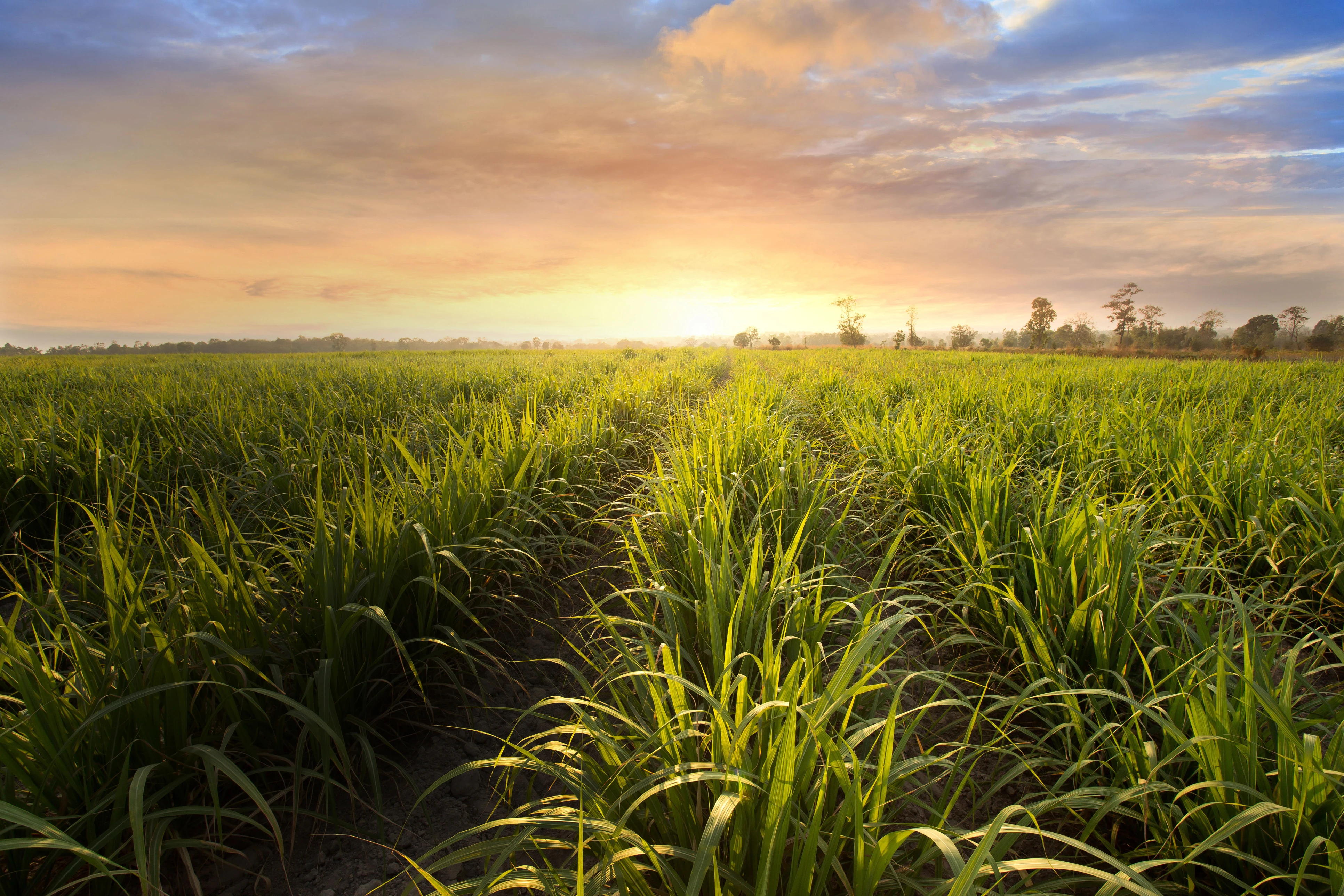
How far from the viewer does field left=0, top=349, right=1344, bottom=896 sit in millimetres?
1058

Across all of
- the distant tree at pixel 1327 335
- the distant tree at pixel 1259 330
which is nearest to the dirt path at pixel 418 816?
the distant tree at pixel 1327 335

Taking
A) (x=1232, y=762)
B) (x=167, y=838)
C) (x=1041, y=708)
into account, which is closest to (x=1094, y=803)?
(x=1232, y=762)

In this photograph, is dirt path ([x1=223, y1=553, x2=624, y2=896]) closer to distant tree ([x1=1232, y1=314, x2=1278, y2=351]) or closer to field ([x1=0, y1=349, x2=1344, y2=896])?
field ([x1=0, y1=349, x2=1344, y2=896])

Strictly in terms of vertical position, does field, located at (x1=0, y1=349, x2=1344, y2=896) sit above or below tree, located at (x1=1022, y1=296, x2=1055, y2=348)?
below

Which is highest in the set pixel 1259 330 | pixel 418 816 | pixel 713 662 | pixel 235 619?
pixel 1259 330

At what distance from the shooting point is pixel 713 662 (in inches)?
68.3

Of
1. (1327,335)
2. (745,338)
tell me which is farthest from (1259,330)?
(745,338)

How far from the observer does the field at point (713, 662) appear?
1.06m

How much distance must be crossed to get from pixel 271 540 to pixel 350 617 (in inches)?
60.9

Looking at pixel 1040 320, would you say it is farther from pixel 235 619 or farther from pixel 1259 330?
pixel 235 619

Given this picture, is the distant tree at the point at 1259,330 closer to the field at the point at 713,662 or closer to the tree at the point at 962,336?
the tree at the point at 962,336

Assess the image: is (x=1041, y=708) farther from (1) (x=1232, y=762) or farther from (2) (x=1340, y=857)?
(2) (x=1340, y=857)

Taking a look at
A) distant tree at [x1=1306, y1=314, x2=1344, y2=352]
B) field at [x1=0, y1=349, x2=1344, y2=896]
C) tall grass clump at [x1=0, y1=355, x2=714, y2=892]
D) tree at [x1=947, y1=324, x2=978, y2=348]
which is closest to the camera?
field at [x1=0, y1=349, x2=1344, y2=896]

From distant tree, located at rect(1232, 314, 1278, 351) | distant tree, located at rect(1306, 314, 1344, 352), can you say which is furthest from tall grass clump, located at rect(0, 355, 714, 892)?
distant tree, located at rect(1232, 314, 1278, 351)
